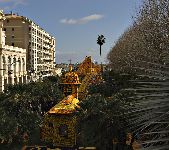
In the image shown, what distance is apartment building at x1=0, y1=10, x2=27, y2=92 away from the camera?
62.6m

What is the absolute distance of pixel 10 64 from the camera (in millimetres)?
54188

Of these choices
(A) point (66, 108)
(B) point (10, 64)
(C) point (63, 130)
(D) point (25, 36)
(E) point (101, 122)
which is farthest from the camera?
(D) point (25, 36)

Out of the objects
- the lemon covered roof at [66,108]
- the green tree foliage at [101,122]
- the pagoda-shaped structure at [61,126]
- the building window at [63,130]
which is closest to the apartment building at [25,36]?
the lemon covered roof at [66,108]

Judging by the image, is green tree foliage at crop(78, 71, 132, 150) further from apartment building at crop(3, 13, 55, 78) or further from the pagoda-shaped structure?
apartment building at crop(3, 13, 55, 78)

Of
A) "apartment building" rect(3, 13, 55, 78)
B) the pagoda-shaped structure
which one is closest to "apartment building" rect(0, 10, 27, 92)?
"apartment building" rect(3, 13, 55, 78)

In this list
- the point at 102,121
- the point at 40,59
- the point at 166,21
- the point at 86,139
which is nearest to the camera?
the point at 102,121

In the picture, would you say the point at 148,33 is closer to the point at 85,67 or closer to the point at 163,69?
the point at 85,67

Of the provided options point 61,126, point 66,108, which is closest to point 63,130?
point 61,126

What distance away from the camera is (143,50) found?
31609 mm

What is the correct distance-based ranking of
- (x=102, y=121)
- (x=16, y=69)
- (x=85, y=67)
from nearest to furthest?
(x=102, y=121)
(x=85, y=67)
(x=16, y=69)

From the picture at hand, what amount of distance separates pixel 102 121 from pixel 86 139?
1972 mm

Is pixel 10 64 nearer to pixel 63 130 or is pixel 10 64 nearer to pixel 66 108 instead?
pixel 66 108

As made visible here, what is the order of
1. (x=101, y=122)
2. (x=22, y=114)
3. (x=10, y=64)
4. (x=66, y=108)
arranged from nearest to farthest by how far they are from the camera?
1. (x=101, y=122)
2. (x=66, y=108)
3. (x=22, y=114)
4. (x=10, y=64)

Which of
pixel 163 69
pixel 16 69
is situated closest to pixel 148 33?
pixel 163 69
